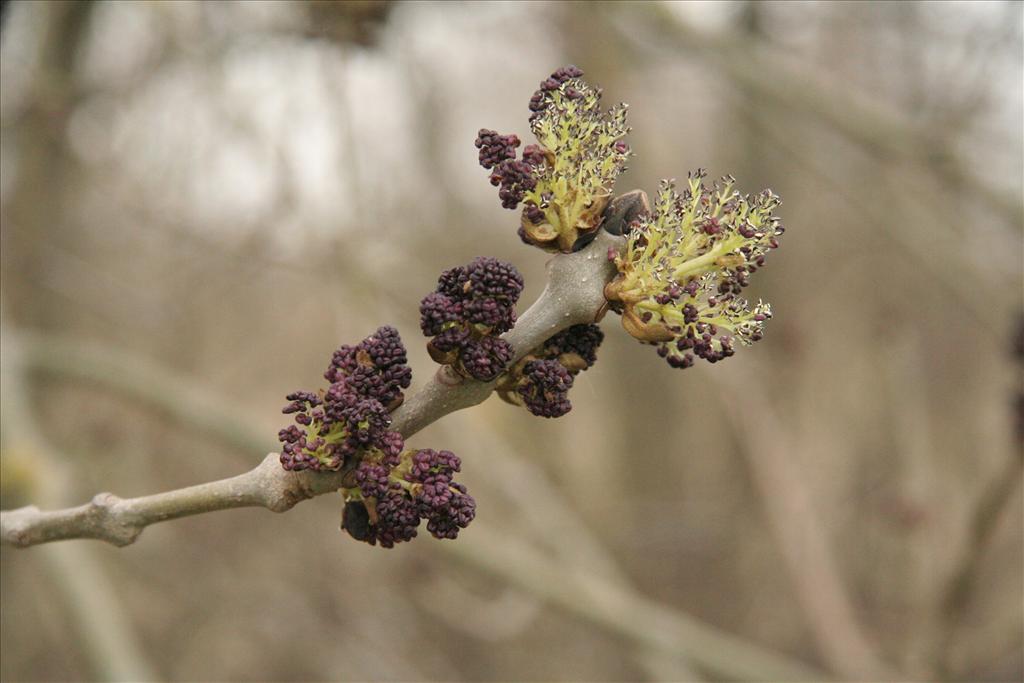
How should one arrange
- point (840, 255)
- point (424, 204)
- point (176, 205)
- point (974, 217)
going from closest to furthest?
point (176, 205)
point (974, 217)
point (424, 204)
point (840, 255)

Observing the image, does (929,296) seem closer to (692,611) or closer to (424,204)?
(692,611)

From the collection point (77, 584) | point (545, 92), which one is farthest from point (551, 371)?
point (77, 584)

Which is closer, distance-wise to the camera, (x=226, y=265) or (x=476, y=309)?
(x=476, y=309)

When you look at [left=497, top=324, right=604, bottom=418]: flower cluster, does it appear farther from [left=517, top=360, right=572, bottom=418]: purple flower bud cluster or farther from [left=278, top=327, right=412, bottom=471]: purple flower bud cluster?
[left=278, top=327, right=412, bottom=471]: purple flower bud cluster

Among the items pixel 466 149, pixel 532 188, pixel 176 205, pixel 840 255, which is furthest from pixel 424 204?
pixel 532 188

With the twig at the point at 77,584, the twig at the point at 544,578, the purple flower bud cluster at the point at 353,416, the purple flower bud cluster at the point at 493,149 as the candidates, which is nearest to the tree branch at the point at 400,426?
the purple flower bud cluster at the point at 353,416

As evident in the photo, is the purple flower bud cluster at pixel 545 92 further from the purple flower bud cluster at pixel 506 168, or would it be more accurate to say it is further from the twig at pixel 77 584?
the twig at pixel 77 584

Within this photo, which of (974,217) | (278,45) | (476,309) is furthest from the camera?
(974,217)
